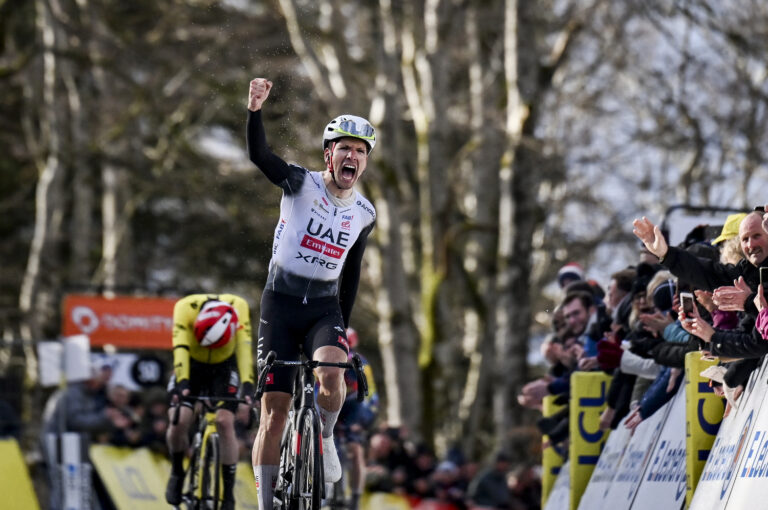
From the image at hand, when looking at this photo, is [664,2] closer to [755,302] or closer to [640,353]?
[640,353]

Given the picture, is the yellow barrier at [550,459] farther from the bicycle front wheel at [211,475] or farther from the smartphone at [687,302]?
the smartphone at [687,302]

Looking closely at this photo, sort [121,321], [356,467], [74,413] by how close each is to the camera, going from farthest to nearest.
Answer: [121,321], [74,413], [356,467]

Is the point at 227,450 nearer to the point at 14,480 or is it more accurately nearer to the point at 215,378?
the point at 215,378

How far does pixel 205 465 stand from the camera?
13078mm

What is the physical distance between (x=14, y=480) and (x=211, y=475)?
6017mm

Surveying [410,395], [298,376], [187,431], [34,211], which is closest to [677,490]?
[298,376]

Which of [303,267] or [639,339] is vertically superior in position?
[303,267]

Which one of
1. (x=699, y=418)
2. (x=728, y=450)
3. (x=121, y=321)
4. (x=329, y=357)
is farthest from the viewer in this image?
(x=121, y=321)

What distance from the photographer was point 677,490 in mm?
9781

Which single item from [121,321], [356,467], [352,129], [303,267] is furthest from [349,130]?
[121,321]

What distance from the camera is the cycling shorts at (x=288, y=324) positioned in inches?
405

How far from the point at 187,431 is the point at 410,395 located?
1237 centimetres

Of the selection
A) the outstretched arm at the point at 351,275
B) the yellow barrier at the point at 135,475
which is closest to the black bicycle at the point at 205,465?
the outstretched arm at the point at 351,275

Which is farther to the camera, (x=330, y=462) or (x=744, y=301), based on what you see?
(x=330, y=462)
